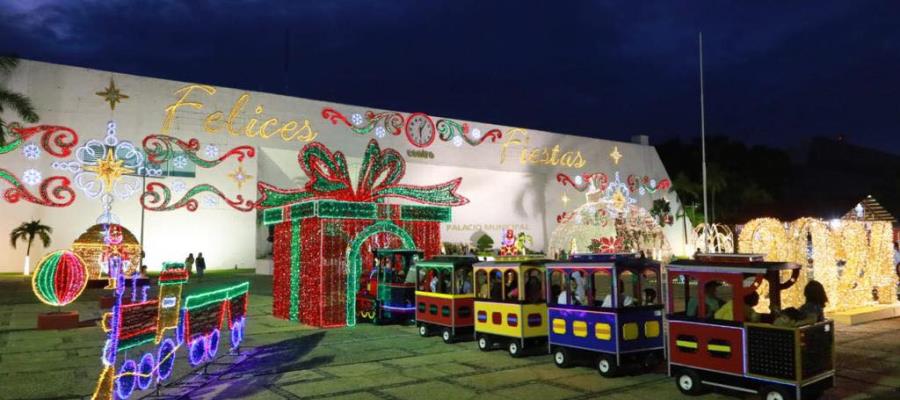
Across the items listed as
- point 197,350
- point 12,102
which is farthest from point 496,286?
point 12,102

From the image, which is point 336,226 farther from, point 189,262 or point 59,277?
point 189,262

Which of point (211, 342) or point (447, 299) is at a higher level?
point (447, 299)

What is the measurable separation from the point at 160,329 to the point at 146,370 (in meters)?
0.55

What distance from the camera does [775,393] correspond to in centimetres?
729

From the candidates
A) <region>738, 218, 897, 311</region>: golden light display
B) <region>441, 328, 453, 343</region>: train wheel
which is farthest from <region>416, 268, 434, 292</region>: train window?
<region>738, 218, 897, 311</region>: golden light display

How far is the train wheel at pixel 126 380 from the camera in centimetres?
691

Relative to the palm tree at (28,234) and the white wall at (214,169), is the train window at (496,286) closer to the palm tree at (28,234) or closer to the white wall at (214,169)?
the white wall at (214,169)

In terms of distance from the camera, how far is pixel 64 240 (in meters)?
30.3

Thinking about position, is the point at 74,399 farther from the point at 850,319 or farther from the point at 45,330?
the point at 850,319

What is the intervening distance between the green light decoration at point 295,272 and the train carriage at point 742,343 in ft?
34.3

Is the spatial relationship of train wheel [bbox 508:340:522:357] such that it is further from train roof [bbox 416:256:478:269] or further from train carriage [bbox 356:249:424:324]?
train carriage [bbox 356:249:424:324]

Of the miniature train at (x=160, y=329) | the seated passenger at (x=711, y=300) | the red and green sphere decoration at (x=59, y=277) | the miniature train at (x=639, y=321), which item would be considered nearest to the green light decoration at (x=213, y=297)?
the miniature train at (x=160, y=329)

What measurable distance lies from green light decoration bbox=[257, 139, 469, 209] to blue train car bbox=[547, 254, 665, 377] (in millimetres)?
7771

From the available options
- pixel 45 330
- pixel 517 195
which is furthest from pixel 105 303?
pixel 517 195
